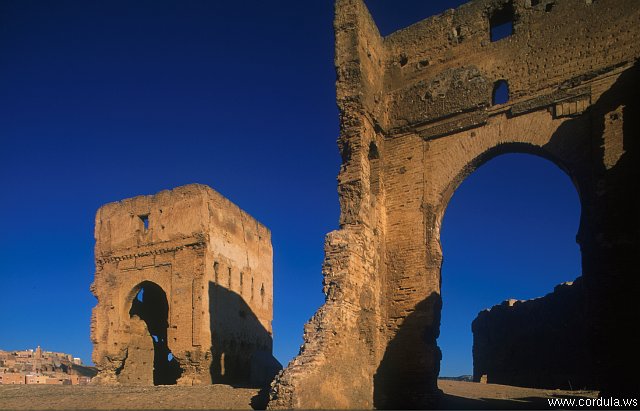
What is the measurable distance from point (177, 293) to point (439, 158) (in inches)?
373

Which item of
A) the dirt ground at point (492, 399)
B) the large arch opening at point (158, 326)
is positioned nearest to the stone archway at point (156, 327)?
the large arch opening at point (158, 326)

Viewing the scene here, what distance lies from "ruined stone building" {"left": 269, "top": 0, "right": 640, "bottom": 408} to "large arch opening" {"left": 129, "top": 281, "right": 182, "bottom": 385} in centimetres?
1074

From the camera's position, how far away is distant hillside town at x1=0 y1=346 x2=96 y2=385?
63.3 ft

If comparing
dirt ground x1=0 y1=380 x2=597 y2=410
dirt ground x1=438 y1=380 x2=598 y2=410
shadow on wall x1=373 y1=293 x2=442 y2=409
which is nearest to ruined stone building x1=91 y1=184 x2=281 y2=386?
dirt ground x1=0 y1=380 x2=597 y2=410

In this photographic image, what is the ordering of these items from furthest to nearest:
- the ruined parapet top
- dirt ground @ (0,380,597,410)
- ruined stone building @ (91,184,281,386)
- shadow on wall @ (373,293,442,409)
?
the ruined parapet top
ruined stone building @ (91,184,281,386)
dirt ground @ (0,380,597,410)
shadow on wall @ (373,293,442,409)

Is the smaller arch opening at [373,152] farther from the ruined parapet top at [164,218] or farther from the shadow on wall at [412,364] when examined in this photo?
the ruined parapet top at [164,218]

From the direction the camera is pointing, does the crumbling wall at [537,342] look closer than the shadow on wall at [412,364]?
No

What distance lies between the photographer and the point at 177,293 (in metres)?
16.7

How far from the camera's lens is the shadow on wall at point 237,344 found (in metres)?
16.7

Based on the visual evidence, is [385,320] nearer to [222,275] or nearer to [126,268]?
[222,275]

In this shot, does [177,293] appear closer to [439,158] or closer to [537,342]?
[439,158]

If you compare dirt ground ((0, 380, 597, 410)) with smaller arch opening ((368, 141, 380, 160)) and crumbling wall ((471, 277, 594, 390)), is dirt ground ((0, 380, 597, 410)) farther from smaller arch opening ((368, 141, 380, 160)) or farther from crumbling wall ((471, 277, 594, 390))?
crumbling wall ((471, 277, 594, 390))

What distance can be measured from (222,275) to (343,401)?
366 inches

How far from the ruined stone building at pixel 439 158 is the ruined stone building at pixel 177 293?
7477mm
